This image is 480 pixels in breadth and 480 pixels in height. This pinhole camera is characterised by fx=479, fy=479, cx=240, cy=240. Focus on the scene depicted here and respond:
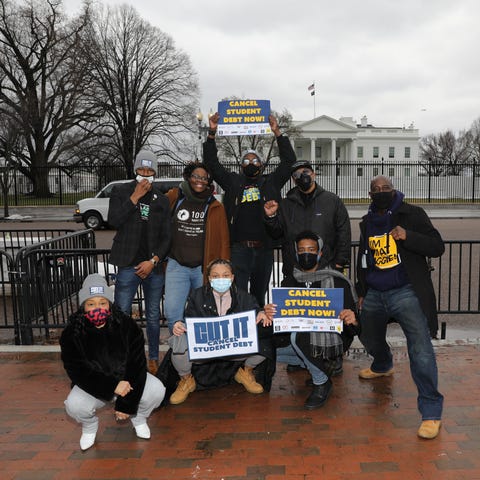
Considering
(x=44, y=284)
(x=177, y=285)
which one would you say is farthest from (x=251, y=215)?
(x=44, y=284)

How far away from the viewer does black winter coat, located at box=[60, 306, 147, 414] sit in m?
3.31

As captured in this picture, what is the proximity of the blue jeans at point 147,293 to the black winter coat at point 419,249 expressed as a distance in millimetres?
2211

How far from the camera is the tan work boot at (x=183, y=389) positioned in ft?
13.2

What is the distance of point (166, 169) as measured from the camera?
29609mm

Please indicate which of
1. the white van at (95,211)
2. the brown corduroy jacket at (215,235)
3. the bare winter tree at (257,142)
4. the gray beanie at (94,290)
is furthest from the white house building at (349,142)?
the gray beanie at (94,290)

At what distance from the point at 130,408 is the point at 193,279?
4.73 ft

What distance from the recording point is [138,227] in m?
4.35

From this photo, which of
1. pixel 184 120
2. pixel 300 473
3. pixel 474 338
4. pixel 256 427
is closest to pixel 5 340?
pixel 256 427

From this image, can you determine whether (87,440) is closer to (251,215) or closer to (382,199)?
(251,215)

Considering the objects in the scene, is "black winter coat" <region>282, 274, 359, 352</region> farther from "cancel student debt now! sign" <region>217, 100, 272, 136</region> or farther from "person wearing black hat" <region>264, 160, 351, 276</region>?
"cancel student debt now! sign" <region>217, 100, 272, 136</region>

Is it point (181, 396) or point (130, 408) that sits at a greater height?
point (130, 408)

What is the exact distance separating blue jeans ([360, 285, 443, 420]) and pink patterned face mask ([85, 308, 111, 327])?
6.86 ft

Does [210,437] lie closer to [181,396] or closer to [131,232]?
[181,396]

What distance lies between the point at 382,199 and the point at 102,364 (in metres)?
2.40
